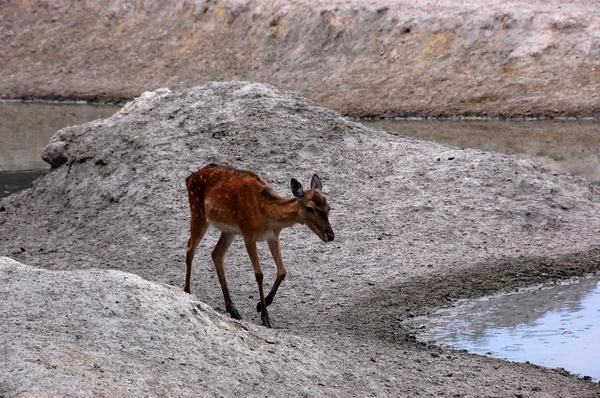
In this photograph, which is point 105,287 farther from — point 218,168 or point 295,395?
point 218,168

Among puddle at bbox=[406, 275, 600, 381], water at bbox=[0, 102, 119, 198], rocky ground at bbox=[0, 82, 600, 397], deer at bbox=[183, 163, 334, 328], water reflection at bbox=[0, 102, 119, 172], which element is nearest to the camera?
rocky ground at bbox=[0, 82, 600, 397]

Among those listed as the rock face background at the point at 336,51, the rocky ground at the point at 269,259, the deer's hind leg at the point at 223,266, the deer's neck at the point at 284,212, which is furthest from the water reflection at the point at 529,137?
the deer's neck at the point at 284,212

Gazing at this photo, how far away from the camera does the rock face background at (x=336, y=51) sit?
29.3m

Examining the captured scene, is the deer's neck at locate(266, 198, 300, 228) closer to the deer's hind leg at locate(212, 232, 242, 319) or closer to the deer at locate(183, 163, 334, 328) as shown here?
the deer at locate(183, 163, 334, 328)

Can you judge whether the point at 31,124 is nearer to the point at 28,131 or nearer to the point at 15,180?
the point at 28,131

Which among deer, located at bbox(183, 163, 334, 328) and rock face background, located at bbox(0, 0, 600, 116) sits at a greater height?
deer, located at bbox(183, 163, 334, 328)

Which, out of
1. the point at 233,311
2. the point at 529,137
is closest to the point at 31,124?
the point at 529,137

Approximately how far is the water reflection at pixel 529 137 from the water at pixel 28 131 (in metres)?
8.52

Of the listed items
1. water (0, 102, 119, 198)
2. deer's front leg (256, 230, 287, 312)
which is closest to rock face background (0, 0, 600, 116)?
water (0, 102, 119, 198)

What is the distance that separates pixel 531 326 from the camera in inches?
413

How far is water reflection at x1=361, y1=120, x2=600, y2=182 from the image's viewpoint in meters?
21.0

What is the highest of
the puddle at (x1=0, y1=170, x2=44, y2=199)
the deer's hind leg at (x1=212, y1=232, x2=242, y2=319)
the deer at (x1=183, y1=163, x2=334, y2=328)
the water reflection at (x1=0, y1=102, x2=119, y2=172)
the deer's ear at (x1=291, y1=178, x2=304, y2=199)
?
the deer's ear at (x1=291, y1=178, x2=304, y2=199)

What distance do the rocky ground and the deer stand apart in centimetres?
54

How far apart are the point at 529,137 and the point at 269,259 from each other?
1317cm
